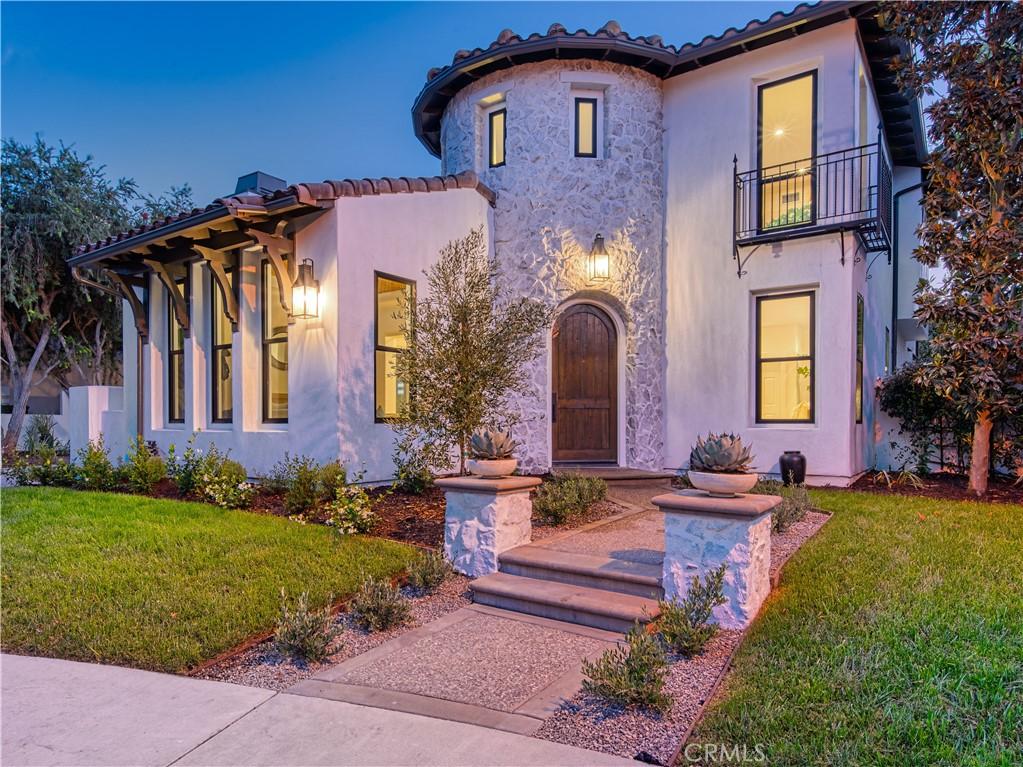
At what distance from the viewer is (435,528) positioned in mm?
5949

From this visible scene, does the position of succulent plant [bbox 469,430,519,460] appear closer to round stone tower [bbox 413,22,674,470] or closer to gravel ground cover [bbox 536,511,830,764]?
gravel ground cover [bbox 536,511,830,764]

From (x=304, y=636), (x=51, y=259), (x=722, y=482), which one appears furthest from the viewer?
(x=51, y=259)

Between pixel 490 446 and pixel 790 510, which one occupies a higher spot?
pixel 490 446

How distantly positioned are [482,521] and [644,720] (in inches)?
91.2

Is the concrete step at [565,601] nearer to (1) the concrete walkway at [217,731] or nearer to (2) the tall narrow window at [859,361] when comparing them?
(1) the concrete walkway at [217,731]

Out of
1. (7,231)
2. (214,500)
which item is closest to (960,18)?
(214,500)

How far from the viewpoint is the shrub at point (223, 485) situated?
260 inches

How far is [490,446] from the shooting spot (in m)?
5.16

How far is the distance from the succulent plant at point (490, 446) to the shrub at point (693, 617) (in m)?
1.95

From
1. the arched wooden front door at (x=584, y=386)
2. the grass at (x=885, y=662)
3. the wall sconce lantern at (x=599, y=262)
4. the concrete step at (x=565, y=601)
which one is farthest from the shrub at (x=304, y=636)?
the wall sconce lantern at (x=599, y=262)

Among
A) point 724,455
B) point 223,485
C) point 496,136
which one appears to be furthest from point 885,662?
point 496,136

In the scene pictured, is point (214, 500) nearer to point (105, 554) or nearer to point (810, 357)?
point (105, 554)

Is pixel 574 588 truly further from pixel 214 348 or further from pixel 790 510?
pixel 214 348

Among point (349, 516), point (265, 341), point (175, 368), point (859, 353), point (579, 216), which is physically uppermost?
point (579, 216)
